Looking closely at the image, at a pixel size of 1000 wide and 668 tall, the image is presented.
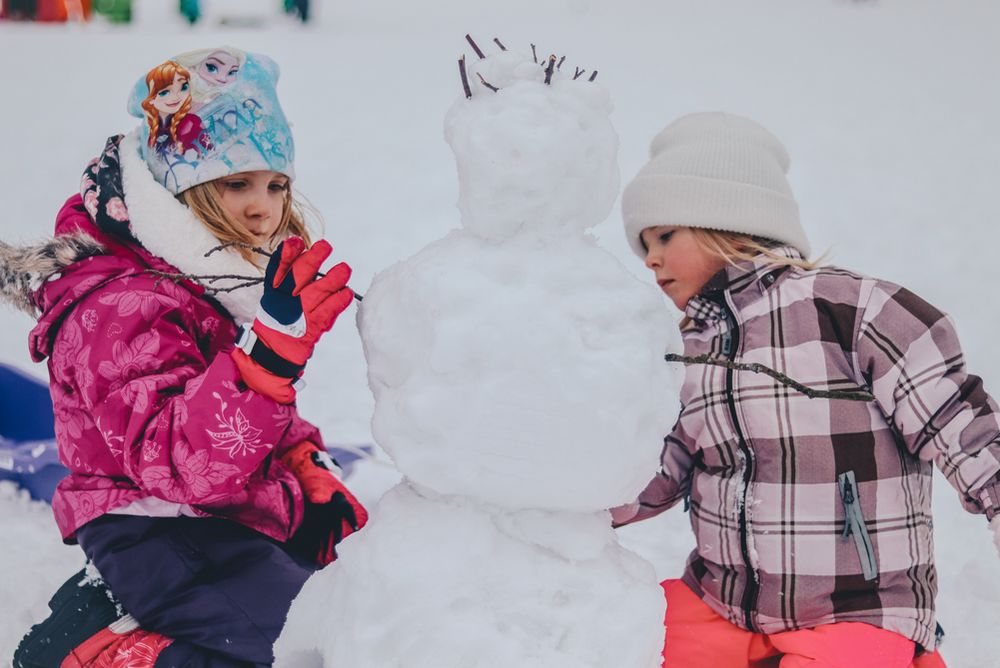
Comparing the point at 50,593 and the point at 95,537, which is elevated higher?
the point at 95,537

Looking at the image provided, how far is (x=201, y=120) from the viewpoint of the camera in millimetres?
1703

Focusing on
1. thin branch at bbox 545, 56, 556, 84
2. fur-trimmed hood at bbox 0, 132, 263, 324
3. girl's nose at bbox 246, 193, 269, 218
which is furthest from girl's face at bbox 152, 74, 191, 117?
thin branch at bbox 545, 56, 556, 84

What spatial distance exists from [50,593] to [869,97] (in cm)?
797

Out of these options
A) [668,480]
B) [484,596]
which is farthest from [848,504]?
[484,596]

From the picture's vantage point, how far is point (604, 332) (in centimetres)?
112

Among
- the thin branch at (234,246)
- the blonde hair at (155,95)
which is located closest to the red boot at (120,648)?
the thin branch at (234,246)

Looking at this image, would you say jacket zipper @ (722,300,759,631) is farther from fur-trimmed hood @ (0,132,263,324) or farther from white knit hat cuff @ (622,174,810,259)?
fur-trimmed hood @ (0,132,263,324)

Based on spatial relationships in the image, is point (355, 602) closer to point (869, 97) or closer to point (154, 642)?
point (154, 642)

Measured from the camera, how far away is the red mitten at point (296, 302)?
51.8 inches

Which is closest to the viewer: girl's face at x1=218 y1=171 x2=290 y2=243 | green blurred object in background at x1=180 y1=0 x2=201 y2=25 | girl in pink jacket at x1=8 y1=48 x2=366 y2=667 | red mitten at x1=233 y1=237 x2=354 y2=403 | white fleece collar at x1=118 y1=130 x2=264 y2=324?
red mitten at x1=233 y1=237 x2=354 y2=403

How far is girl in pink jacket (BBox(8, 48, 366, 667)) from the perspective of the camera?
1540 millimetres

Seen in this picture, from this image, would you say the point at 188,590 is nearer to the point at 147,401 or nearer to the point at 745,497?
the point at 147,401

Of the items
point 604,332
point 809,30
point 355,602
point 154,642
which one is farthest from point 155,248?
point 809,30

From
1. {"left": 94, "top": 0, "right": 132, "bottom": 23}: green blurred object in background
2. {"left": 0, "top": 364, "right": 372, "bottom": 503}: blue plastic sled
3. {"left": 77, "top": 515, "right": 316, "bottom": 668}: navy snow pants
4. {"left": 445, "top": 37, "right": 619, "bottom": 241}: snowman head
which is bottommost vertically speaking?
{"left": 94, "top": 0, "right": 132, "bottom": 23}: green blurred object in background
